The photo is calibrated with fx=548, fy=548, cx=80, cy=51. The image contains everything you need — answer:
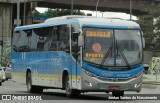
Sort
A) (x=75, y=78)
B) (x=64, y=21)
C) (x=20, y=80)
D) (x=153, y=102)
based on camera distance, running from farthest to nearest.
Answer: (x=20, y=80), (x=64, y=21), (x=75, y=78), (x=153, y=102)

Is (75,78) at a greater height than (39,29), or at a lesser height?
lesser

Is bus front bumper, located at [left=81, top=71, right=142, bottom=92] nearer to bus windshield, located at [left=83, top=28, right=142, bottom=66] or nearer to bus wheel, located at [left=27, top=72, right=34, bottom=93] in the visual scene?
bus windshield, located at [left=83, top=28, right=142, bottom=66]

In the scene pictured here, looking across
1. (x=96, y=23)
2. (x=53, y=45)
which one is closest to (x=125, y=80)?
(x=96, y=23)

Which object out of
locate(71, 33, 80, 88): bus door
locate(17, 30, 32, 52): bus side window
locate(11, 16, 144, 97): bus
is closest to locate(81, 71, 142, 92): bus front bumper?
locate(11, 16, 144, 97): bus

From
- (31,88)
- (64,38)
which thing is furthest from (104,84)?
(31,88)

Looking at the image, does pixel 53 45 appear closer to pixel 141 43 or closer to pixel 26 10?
pixel 141 43

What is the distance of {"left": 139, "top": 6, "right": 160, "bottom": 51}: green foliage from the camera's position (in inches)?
4016

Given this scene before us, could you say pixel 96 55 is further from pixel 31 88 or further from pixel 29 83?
pixel 29 83

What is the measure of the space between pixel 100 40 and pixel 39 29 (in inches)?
201

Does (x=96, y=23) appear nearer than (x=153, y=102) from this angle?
No

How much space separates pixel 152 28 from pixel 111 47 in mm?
83875

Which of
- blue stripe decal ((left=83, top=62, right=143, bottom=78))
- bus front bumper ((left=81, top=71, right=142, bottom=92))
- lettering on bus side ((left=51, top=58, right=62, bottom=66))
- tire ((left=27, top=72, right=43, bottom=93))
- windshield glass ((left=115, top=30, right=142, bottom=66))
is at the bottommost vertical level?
tire ((left=27, top=72, right=43, bottom=93))

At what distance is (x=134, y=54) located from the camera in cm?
2123

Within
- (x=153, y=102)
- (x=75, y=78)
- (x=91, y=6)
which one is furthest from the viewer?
(x=91, y=6)
